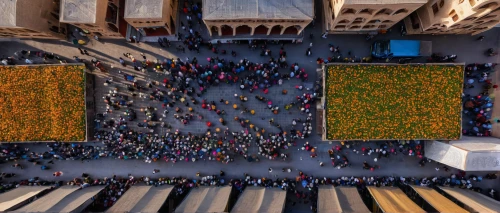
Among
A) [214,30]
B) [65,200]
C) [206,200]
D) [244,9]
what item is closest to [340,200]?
[206,200]

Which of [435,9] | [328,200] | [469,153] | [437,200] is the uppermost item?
[435,9]

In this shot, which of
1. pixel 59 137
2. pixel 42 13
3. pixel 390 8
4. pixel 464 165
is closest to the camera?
pixel 390 8

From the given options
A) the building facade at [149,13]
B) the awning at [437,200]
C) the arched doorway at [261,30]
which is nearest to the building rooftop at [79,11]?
the building facade at [149,13]

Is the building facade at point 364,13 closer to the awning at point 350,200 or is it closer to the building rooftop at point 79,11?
the awning at point 350,200

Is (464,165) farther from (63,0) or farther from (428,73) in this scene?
(63,0)

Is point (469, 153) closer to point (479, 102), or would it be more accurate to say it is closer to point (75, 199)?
point (479, 102)

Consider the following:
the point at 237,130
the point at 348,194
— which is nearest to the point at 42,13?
the point at 237,130
